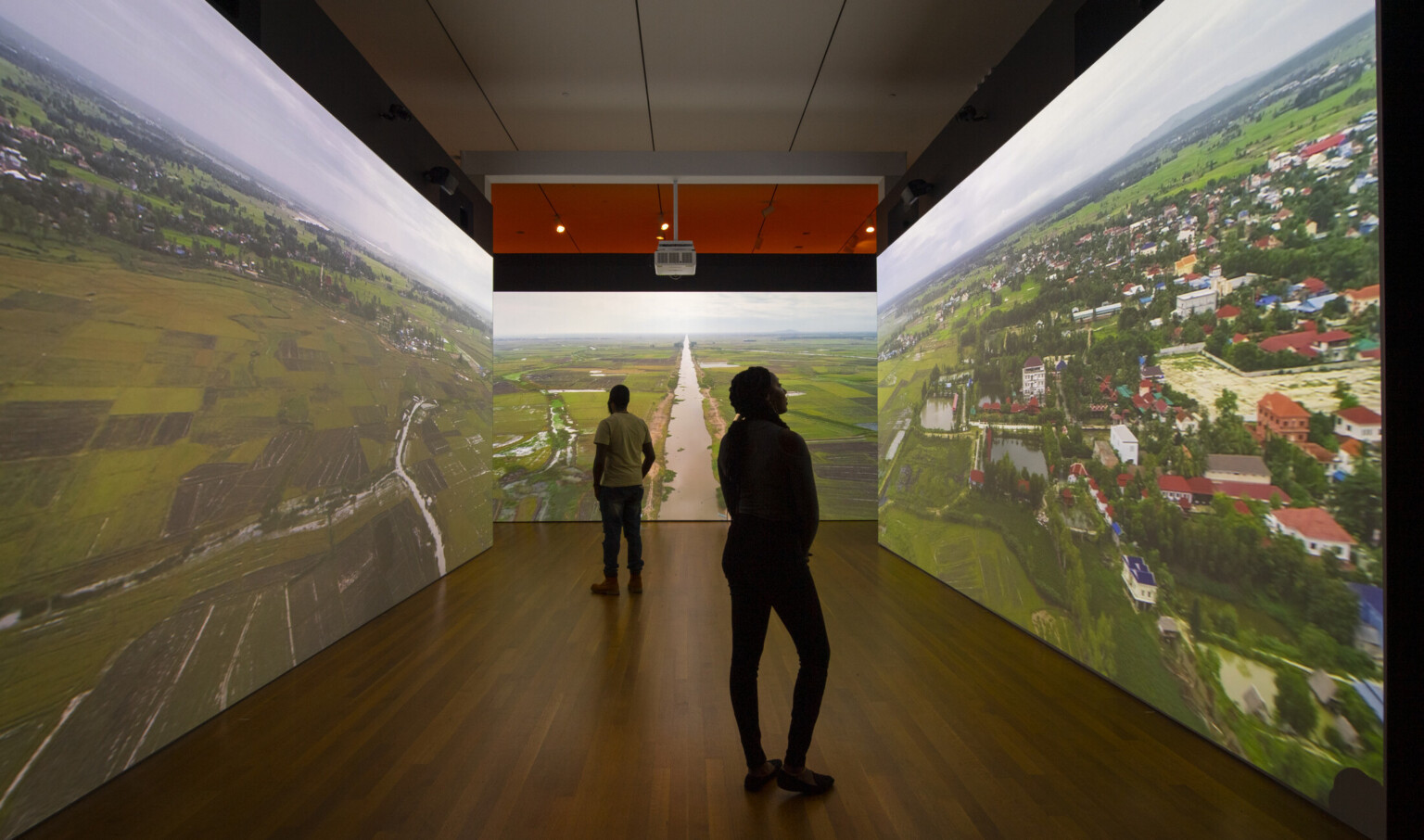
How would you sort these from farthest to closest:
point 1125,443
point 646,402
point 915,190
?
point 646,402
point 915,190
point 1125,443

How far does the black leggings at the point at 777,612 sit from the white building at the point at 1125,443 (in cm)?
187

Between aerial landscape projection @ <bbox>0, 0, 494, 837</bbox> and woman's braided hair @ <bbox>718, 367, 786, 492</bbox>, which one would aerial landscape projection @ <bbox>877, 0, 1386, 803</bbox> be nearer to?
woman's braided hair @ <bbox>718, 367, 786, 492</bbox>

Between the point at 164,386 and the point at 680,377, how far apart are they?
7.25 metres

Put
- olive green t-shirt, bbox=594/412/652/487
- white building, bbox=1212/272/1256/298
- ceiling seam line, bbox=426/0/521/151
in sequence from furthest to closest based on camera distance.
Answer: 1. olive green t-shirt, bbox=594/412/652/487
2. ceiling seam line, bbox=426/0/521/151
3. white building, bbox=1212/272/1256/298

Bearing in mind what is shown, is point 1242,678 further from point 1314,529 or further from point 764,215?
point 764,215

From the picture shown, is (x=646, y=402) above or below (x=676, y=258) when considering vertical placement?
below

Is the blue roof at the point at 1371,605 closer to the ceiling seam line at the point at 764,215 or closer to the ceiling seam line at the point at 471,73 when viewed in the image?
the ceiling seam line at the point at 471,73

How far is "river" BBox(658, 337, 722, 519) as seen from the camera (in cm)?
950

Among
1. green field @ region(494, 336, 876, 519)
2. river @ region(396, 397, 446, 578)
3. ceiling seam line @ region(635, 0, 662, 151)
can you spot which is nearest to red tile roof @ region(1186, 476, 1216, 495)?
ceiling seam line @ region(635, 0, 662, 151)

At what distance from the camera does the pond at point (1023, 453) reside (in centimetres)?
406

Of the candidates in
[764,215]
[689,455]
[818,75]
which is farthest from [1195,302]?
[689,455]

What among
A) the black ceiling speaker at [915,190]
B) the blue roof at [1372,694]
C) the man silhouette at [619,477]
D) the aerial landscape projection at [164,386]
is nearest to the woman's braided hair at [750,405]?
Result: the blue roof at [1372,694]

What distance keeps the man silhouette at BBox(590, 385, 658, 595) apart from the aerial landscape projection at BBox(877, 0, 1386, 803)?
2.60 metres

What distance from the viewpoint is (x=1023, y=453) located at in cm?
428
